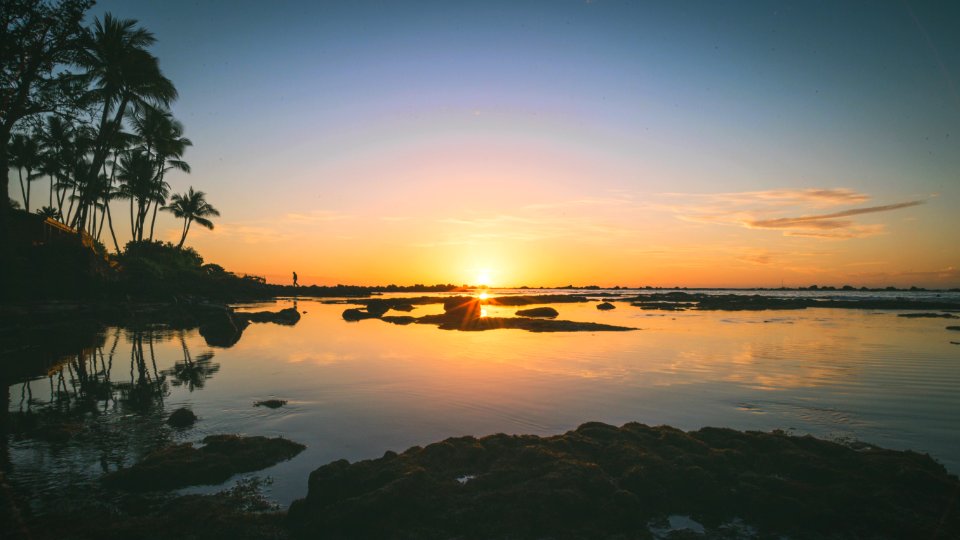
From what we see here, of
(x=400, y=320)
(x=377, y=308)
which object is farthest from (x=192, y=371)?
(x=377, y=308)

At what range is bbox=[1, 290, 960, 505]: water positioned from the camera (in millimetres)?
8344

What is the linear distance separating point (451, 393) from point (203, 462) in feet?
22.3

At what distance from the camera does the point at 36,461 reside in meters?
7.08

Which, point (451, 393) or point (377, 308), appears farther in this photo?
point (377, 308)

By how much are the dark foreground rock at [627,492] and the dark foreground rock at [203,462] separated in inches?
70.5

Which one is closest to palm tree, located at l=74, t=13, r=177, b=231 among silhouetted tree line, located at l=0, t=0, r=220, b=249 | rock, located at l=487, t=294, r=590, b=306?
silhouetted tree line, located at l=0, t=0, r=220, b=249

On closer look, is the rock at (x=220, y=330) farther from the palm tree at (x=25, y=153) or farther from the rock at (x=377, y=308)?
the palm tree at (x=25, y=153)

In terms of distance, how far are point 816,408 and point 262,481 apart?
11789 millimetres

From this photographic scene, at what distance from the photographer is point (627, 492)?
A: 19.5 feet

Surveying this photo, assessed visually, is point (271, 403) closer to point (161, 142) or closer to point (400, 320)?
point (400, 320)

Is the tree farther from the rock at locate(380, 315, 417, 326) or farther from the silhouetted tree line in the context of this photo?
the rock at locate(380, 315, 417, 326)

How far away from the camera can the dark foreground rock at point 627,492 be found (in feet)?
17.8

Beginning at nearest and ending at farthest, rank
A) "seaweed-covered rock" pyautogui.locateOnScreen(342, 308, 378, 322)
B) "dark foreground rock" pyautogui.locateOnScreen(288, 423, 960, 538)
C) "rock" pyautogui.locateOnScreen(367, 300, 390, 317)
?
"dark foreground rock" pyautogui.locateOnScreen(288, 423, 960, 538)
"seaweed-covered rock" pyautogui.locateOnScreen(342, 308, 378, 322)
"rock" pyautogui.locateOnScreen(367, 300, 390, 317)

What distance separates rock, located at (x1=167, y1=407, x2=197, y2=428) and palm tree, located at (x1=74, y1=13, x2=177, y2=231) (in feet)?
103
